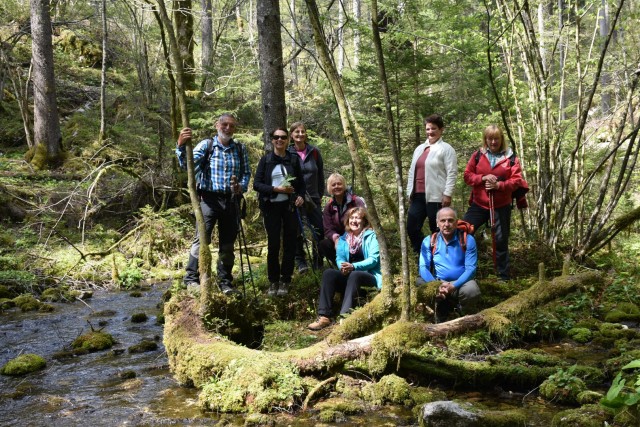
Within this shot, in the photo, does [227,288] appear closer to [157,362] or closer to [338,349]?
[157,362]

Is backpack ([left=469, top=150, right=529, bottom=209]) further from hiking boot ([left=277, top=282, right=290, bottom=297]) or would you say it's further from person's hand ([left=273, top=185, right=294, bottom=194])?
hiking boot ([left=277, top=282, right=290, bottom=297])

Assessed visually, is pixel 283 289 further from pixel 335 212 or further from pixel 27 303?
pixel 27 303

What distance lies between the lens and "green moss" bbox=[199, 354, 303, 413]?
3939 millimetres

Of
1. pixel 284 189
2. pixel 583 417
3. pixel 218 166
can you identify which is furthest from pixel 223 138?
pixel 583 417

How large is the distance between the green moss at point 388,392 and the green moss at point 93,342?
10.6ft

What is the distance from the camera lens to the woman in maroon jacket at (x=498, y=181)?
249 inches

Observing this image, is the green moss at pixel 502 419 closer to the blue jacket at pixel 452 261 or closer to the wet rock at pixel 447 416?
the wet rock at pixel 447 416

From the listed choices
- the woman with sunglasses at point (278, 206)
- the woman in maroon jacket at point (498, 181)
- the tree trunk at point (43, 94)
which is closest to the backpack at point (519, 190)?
the woman in maroon jacket at point (498, 181)

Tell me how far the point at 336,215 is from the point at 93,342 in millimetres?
3107

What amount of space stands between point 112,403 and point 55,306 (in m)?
4.26

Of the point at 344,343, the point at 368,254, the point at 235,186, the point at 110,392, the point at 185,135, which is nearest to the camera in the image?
the point at 344,343

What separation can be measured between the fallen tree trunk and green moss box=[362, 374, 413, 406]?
14 centimetres

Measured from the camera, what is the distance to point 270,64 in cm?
716

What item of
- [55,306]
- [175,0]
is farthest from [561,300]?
[175,0]
